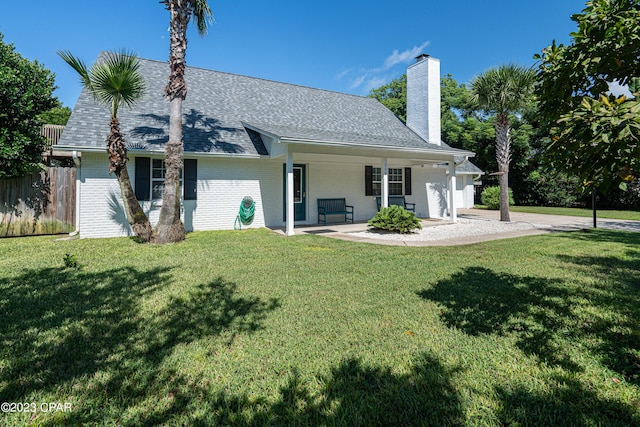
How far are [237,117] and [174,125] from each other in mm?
4337

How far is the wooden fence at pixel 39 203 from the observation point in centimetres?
954

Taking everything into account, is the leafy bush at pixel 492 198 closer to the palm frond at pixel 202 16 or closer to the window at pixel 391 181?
the window at pixel 391 181

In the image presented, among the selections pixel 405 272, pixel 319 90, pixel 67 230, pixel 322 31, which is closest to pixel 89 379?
pixel 405 272

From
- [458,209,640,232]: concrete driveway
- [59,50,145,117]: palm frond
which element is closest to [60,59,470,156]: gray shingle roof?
[59,50,145,117]: palm frond

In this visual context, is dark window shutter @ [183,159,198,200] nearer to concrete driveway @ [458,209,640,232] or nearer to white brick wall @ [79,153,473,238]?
white brick wall @ [79,153,473,238]

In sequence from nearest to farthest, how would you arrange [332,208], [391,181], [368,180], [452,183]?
1. [332,208]
2. [452,183]
3. [368,180]
4. [391,181]

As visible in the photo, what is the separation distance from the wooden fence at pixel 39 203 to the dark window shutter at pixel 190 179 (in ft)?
12.0

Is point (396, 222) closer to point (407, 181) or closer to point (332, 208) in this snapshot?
point (332, 208)

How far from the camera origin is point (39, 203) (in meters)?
9.80

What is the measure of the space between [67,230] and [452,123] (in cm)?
2813

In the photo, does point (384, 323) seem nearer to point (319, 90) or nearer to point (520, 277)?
point (520, 277)

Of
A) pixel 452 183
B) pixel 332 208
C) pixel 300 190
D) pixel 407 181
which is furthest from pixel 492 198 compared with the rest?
pixel 300 190

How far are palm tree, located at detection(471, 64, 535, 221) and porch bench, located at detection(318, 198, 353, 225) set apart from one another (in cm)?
696

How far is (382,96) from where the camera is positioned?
3912 cm
